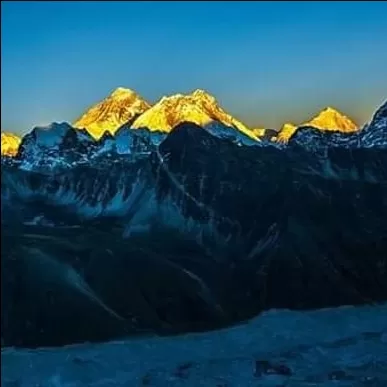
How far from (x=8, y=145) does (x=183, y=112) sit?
20.5 ft

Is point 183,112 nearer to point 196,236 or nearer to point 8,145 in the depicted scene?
point 196,236

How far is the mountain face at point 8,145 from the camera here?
12.6 ft

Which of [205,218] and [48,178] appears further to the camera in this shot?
[205,218]

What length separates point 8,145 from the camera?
3943mm

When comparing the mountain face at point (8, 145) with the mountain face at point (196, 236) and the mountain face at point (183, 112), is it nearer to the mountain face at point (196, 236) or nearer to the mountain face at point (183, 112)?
the mountain face at point (196, 236)

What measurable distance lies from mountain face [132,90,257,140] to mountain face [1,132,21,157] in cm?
328

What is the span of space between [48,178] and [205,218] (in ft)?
21.5

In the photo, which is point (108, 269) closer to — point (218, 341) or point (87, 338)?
point (87, 338)

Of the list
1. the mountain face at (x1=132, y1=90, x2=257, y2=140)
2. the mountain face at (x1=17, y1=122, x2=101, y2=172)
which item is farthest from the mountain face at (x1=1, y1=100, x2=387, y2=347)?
the mountain face at (x1=132, y1=90, x2=257, y2=140)

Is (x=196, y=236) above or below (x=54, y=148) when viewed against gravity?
below

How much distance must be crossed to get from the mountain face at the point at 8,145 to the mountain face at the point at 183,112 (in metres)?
3.28

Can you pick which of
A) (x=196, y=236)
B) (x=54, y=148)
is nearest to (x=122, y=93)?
(x=54, y=148)

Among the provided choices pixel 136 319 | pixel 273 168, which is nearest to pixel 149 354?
pixel 136 319

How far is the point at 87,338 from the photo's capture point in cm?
850
